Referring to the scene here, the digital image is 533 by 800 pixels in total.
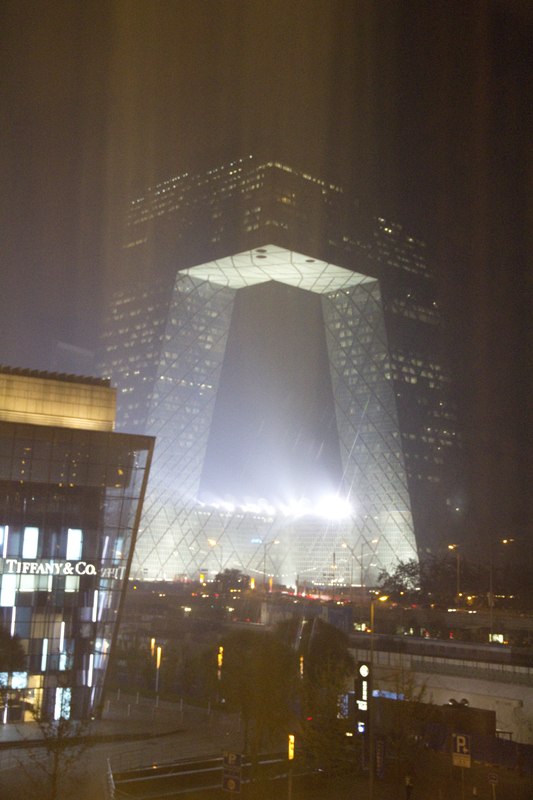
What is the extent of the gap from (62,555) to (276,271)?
228ft

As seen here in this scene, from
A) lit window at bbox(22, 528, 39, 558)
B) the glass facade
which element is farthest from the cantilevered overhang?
lit window at bbox(22, 528, 39, 558)

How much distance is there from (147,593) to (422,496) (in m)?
37.0

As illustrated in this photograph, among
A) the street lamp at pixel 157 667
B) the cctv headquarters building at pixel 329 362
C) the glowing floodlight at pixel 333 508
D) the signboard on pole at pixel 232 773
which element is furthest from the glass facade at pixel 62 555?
the glowing floodlight at pixel 333 508

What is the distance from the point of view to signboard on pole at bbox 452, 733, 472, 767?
29312 millimetres

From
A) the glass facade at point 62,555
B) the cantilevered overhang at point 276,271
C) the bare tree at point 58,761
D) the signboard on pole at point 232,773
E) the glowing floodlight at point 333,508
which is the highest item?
the cantilevered overhang at point 276,271

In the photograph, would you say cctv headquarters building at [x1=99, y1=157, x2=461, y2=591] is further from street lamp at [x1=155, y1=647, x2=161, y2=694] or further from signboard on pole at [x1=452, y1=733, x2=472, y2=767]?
signboard on pole at [x1=452, y1=733, x2=472, y2=767]

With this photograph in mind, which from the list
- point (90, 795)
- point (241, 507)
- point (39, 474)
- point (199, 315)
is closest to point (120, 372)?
point (199, 315)

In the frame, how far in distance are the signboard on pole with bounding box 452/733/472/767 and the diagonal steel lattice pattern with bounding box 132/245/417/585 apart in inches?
2871

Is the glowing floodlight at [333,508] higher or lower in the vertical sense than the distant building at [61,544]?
higher

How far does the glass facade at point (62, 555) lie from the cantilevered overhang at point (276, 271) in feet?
196

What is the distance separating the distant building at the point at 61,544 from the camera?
1790 inches

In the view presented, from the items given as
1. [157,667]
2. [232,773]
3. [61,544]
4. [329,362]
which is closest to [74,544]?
[61,544]

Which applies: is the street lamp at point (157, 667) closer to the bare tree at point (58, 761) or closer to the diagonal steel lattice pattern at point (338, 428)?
the bare tree at point (58, 761)

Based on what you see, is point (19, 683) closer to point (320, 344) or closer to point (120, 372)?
point (120, 372)
